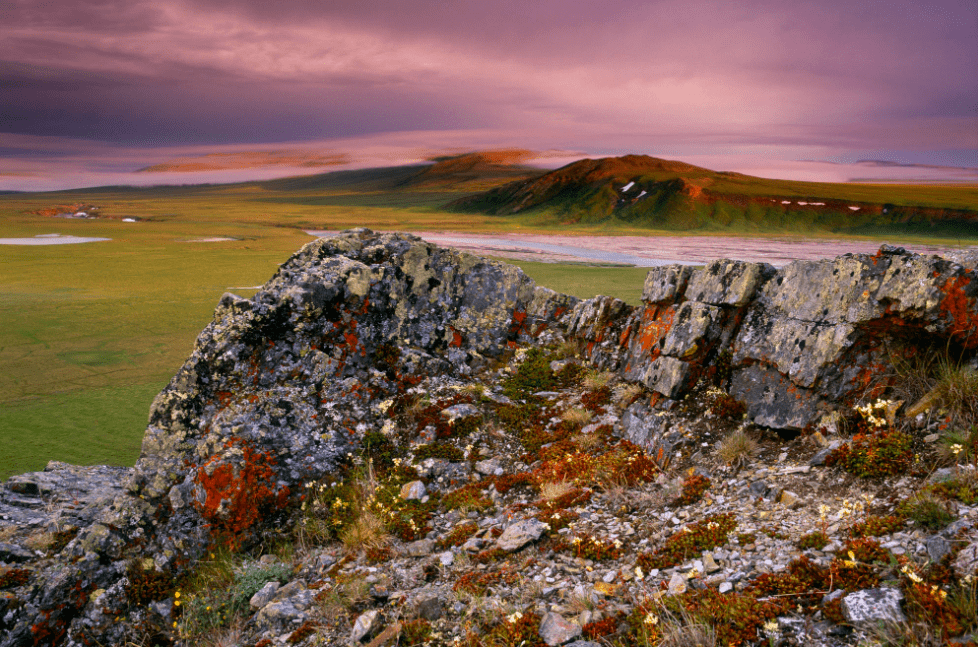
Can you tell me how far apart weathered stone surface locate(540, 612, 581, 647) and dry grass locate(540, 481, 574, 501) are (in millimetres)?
2165

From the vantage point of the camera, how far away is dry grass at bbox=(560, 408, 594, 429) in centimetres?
873

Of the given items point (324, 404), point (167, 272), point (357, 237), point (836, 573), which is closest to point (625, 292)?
point (357, 237)

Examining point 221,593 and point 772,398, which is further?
point 772,398

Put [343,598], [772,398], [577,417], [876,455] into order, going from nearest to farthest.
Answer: [876,455]
[343,598]
[772,398]
[577,417]

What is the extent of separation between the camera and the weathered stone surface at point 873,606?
3.88 metres

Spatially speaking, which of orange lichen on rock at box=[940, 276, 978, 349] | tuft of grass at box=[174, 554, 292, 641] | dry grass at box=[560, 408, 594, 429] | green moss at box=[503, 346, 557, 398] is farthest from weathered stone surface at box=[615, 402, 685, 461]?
tuft of grass at box=[174, 554, 292, 641]

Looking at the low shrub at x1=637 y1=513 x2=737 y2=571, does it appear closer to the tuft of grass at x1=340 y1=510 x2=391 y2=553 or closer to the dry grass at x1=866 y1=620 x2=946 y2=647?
the dry grass at x1=866 y1=620 x2=946 y2=647

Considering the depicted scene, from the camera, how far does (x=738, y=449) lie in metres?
6.86

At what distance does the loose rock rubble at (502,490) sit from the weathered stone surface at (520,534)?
0.05 metres

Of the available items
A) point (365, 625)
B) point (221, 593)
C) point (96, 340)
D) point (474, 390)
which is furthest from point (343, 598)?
point (96, 340)

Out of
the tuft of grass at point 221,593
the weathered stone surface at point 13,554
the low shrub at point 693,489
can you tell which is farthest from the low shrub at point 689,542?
the weathered stone surface at point 13,554

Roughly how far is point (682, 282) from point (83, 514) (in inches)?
422

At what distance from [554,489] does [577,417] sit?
187cm

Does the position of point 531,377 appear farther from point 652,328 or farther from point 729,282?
point 729,282
